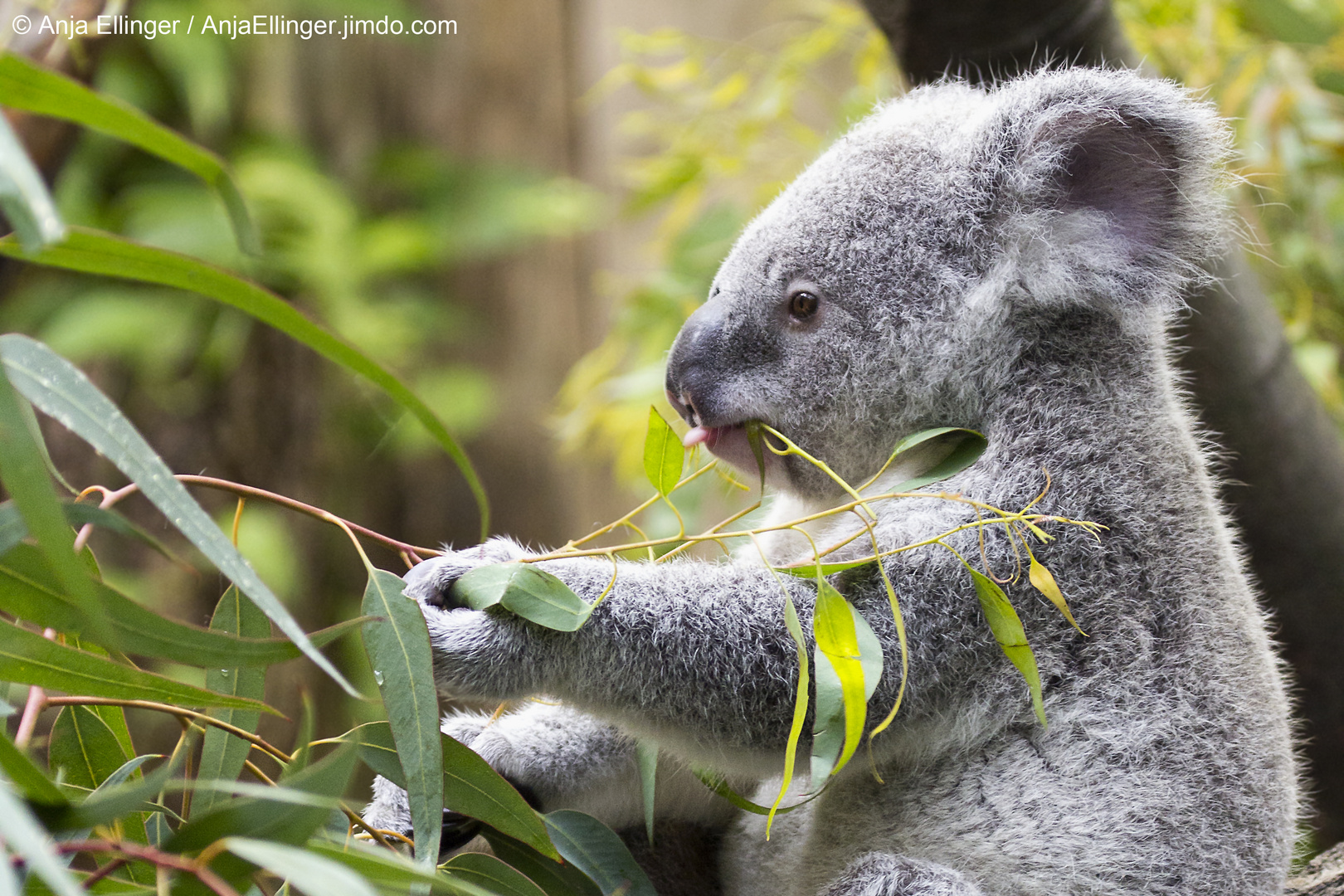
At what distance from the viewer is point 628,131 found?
3.82 metres

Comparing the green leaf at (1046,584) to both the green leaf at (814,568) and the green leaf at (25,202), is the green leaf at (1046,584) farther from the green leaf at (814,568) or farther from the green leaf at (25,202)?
the green leaf at (25,202)

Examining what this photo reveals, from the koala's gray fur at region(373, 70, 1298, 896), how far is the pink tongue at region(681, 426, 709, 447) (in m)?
0.02

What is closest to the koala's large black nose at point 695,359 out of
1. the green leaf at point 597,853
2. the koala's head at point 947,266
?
the koala's head at point 947,266

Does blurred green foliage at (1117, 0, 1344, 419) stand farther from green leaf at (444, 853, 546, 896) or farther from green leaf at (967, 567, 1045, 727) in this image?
green leaf at (444, 853, 546, 896)

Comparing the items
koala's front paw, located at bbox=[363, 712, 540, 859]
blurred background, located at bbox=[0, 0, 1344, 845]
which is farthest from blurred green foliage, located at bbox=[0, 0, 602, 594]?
koala's front paw, located at bbox=[363, 712, 540, 859]

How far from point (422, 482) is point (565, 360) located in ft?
3.43

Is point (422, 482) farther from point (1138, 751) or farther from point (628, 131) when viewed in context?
point (1138, 751)

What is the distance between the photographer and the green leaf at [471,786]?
3.89 feet

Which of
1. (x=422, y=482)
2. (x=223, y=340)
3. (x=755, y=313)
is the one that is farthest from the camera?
(x=422, y=482)

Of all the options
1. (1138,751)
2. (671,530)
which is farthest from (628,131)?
(1138,751)

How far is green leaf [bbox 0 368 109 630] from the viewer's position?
742 millimetres

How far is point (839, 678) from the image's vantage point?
1160 millimetres

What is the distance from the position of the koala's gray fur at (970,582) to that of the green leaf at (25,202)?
0.66m

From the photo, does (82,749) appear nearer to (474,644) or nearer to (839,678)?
(474,644)
